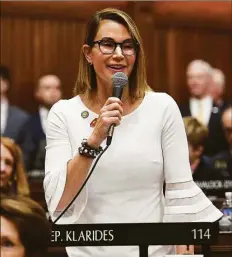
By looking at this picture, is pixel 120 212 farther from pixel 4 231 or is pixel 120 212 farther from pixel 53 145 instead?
pixel 4 231

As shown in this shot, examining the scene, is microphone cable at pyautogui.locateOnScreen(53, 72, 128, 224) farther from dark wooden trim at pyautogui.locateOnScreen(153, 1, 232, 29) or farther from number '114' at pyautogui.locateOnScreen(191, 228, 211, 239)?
dark wooden trim at pyautogui.locateOnScreen(153, 1, 232, 29)

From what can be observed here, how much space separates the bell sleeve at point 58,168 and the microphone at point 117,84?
0.19m

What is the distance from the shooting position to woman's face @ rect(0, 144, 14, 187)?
14.9 feet

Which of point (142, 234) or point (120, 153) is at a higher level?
point (120, 153)

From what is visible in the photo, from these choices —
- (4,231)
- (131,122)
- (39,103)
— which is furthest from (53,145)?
(39,103)

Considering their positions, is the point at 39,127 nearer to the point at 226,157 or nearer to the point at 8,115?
the point at 8,115

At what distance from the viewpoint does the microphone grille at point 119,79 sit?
1942 millimetres

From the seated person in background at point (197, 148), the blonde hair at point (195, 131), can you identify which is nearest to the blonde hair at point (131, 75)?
the seated person in background at point (197, 148)

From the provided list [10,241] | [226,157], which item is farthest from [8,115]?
[10,241]

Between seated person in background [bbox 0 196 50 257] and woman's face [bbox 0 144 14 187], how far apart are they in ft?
9.98

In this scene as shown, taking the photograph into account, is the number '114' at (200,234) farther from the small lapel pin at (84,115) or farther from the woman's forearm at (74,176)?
the small lapel pin at (84,115)

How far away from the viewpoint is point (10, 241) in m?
1.40

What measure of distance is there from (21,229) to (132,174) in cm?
69

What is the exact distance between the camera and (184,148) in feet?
6.86
